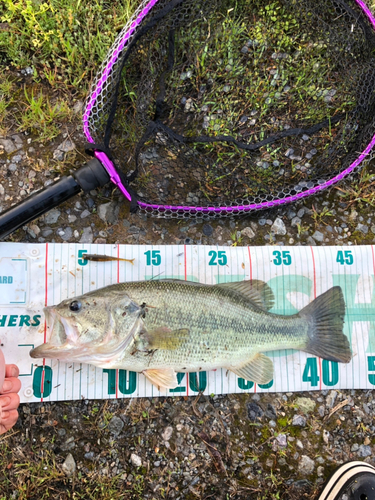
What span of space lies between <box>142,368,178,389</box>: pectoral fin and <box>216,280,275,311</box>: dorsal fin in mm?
851

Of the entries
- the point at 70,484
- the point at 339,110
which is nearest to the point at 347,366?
the point at 339,110

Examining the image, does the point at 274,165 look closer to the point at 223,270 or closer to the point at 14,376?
the point at 223,270

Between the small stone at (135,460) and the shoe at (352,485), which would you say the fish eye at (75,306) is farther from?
the shoe at (352,485)

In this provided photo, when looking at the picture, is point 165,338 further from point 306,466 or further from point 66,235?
point 306,466

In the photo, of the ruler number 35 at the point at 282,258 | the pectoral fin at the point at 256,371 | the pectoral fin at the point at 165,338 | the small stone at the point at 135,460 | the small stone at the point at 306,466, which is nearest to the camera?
the pectoral fin at the point at 165,338

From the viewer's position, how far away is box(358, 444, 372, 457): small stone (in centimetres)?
327

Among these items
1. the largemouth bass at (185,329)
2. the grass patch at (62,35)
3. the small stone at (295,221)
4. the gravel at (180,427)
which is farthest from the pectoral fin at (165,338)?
the grass patch at (62,35)

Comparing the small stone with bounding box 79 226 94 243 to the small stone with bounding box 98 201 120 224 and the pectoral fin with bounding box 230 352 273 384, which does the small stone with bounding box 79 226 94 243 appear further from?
the pectoral fin with bounding box 230 352 273 384

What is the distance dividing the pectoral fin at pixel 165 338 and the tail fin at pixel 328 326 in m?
1.09

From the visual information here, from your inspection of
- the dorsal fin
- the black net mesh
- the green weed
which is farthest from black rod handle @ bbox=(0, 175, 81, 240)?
the dorsal fin

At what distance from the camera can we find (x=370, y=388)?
10.8 feet

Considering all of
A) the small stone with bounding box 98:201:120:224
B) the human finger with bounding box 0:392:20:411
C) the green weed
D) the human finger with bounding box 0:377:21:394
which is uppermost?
the green weed

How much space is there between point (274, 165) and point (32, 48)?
249 centimetres

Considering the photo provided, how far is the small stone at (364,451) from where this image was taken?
3.27 m
